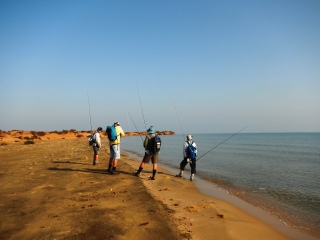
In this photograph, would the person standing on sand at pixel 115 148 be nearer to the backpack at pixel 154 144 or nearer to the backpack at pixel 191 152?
the backpack at pixel 154 144

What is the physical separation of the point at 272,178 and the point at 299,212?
21.1 ft

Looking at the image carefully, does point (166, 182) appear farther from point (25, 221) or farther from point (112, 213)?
point (25, 221)

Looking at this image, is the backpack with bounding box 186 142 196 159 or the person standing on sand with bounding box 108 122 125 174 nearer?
the person standing on sand with bounding box 108 122 125 174

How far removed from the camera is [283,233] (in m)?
5.94

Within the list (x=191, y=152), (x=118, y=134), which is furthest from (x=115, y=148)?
(x=191, y=152)

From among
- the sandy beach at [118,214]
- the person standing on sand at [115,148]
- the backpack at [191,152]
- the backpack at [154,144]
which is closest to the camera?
the sandy beach at [118,214]

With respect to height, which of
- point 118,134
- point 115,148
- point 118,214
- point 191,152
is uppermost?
point 118,134

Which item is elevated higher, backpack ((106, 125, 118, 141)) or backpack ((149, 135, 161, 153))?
backpack ((106, 125, 118, 141))

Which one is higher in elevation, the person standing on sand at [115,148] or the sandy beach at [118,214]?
the person standing on sand at [115,148]

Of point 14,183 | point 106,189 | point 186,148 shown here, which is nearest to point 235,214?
point 106,189

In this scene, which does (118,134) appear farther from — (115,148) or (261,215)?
(261,215)

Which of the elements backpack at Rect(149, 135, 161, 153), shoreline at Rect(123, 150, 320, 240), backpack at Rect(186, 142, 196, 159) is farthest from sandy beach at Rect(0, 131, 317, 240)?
backpack at Rect(186, 142, 196, 159)

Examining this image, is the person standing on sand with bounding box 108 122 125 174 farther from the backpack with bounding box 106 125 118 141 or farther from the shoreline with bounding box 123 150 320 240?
the shoreline with bounding box 123 150 320 240

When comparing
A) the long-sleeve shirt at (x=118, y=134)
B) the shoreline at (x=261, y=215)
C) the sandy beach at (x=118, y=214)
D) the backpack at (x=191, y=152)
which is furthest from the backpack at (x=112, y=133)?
the shoreline at (x=261, y=215)
